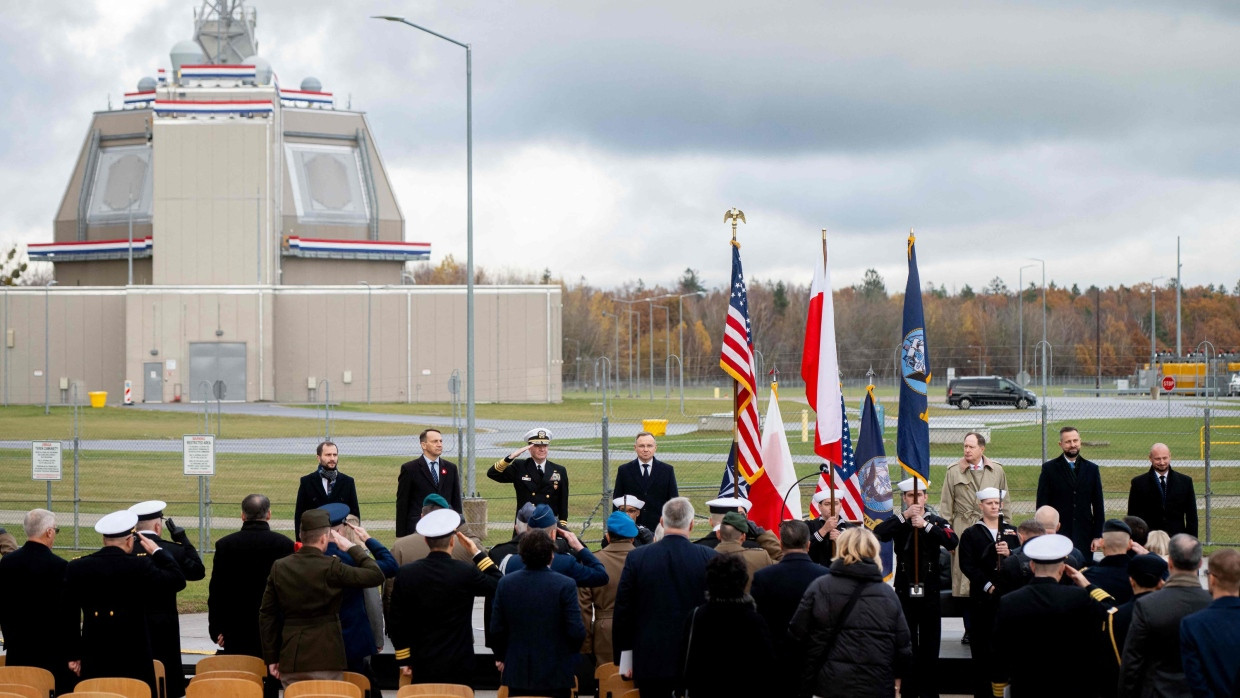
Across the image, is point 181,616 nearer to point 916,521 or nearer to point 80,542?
point 80,542

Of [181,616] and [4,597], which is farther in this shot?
[181,616]

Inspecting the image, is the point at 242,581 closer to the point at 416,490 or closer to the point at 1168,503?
the point at 416,490

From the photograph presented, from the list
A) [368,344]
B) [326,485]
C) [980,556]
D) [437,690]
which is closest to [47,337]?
[368,344]

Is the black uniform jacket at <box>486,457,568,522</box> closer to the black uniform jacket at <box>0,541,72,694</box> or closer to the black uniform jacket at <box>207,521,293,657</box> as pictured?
the black uniform jacket at <box>207,521,293,657</box>

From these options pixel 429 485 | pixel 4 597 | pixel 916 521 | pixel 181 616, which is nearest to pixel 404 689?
pixel 4 597

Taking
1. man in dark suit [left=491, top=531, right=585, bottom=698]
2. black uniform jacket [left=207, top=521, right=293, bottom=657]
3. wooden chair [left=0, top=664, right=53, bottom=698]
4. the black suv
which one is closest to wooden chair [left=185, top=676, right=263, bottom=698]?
wooden chair [left=0, top=664, right=53, bottom=698]

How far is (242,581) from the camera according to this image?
9289 mm

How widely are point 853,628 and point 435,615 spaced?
8.89 feet

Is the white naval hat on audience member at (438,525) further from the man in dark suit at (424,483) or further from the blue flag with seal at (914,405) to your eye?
the man in dark suit at (424,483)

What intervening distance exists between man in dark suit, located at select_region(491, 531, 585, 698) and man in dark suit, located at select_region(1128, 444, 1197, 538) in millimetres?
7059

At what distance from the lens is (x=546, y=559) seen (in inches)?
307

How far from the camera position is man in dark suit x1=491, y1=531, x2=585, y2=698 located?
25.5 feet

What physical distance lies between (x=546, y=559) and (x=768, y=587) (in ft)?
4.76

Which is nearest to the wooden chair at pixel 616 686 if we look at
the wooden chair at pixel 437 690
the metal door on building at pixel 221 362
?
the wooden chair at pixel 437 690
